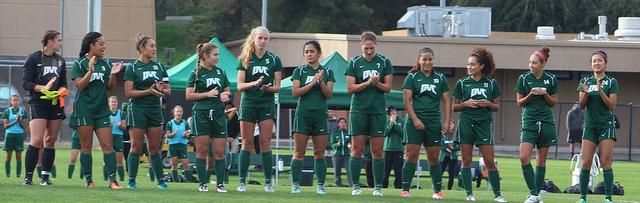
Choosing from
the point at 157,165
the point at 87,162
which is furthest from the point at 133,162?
the point at 87,162

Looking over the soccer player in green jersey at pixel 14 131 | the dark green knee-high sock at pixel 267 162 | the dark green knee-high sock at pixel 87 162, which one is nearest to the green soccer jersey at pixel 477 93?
the dark green knee-high sock at pixel 267 162

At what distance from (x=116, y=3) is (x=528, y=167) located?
3670 centimetres

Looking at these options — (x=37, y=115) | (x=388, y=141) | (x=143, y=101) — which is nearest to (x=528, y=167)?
(x=143, y=101)

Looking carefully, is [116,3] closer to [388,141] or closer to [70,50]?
[70,50]

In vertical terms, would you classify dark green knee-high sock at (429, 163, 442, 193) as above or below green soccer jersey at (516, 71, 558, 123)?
below

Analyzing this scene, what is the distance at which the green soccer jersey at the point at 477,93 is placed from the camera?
49.5ft

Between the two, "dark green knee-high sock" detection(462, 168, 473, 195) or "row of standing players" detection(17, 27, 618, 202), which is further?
"dark green knee-high sock" detection(462, 168, 473, 195)

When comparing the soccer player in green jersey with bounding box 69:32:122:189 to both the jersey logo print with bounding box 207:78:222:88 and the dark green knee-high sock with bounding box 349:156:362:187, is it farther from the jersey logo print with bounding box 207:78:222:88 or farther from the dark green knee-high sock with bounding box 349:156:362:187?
the dark green knee-high sock with bounding box 349:156:362:187

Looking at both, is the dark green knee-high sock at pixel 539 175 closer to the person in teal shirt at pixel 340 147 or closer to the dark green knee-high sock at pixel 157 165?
the dark green knee-high sock at pixel 157 165

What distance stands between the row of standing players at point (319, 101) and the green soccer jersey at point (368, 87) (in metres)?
0.01

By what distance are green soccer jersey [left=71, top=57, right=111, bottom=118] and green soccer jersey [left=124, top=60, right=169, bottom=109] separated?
277mm

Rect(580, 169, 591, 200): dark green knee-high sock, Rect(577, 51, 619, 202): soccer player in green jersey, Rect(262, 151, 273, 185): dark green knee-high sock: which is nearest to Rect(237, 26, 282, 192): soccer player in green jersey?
Rect(262, 151, 273, 185): dark green knee-high sock

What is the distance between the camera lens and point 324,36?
149ft

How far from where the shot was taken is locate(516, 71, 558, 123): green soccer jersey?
15.0 metres
